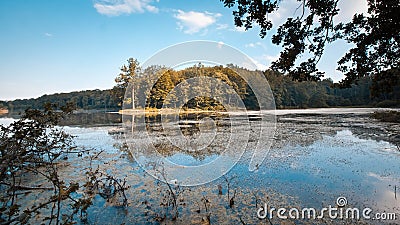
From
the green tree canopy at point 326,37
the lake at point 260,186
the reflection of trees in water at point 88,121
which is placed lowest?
the lake at point 260,186

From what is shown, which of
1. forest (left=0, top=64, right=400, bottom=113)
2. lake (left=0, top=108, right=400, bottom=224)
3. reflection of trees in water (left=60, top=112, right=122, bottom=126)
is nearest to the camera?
lake (left=0, top=108, right=400, bottom=224)

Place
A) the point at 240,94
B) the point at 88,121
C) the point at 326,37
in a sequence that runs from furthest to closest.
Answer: the point at 240,94
the point at 88,121
the point at 326,37

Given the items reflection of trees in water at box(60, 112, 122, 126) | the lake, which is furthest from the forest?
the lake

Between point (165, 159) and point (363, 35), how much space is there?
573 cm

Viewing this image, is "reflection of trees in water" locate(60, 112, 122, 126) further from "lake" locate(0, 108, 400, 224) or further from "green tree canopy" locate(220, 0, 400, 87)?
"green tree canopy" locate(220, 0, 400, 87)

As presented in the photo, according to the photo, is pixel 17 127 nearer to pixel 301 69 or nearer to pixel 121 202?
pixel 121 202

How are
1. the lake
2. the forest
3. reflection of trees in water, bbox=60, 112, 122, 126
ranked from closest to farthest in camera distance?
the lake
reflection of trees in water, bbox=60, 112, 122, 126
the forest

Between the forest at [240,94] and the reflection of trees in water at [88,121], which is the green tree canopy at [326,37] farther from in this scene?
the forest at [240,94]

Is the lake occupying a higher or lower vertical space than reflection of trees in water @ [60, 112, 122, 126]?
lower

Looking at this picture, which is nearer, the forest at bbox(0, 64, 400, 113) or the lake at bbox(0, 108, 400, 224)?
the lake at bbox(0, 108, 400, 224)

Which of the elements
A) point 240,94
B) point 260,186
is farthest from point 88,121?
point 240,94

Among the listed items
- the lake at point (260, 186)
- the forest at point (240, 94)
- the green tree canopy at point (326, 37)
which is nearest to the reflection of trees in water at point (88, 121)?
the forest at point (240, 94)

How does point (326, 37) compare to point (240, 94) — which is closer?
point (326, 37)

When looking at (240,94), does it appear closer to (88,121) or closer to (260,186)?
(88,121)
